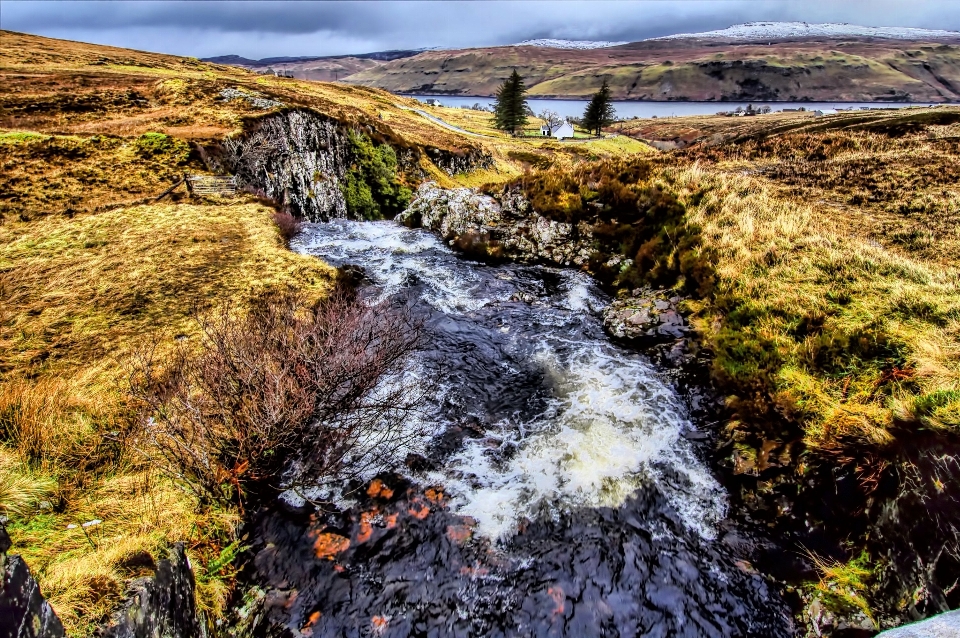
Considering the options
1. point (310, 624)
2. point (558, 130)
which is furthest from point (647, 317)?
point (558, 130)

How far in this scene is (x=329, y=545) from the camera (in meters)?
7.56

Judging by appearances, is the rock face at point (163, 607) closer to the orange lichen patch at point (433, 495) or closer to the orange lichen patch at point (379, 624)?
the orange lichen patch at point (379, 624)

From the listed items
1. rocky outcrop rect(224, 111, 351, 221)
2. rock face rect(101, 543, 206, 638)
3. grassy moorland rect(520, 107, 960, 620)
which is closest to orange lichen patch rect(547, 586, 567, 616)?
grassy moorland rect(520, 107, 960, 620)

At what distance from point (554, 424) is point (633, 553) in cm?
338

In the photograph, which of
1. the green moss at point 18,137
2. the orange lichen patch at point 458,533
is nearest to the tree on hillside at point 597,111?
the green moss at point 18,137

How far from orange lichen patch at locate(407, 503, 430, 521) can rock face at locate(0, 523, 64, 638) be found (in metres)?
5.56

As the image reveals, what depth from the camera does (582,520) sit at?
8008mm

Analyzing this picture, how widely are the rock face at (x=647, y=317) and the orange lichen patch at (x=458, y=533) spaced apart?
8492 mm

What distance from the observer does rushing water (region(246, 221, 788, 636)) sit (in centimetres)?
661

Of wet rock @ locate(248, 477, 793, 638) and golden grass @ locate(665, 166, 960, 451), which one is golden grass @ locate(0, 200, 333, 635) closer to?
wet rock @ locate(248, 477, 793, 638)

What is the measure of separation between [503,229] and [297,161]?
65.8ft

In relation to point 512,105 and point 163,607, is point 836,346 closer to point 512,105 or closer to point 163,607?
point 163,607

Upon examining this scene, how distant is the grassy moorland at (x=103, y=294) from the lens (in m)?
5.75

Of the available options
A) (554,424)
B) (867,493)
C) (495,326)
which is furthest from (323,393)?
(867,493)
